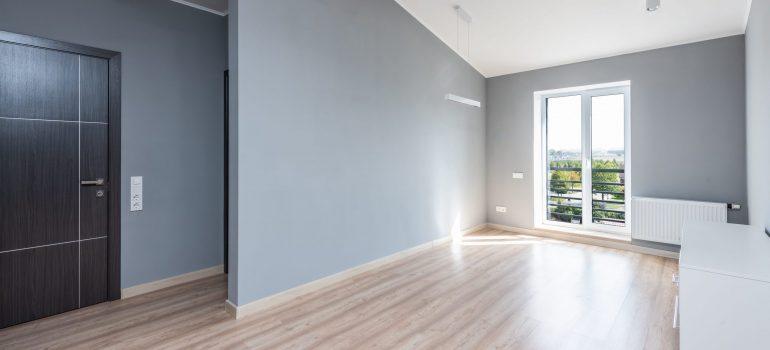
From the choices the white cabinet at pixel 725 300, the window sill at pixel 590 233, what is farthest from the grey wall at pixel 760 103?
the window sill at pixel 590 233

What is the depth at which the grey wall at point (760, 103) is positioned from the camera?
2525 millimetres

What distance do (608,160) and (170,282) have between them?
6.03 metres

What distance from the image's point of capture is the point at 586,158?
551cm

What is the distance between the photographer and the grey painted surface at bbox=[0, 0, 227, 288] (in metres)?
3.11

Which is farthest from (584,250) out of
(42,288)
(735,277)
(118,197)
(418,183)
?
(42,288)

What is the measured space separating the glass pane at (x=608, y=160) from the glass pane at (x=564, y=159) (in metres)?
0.21

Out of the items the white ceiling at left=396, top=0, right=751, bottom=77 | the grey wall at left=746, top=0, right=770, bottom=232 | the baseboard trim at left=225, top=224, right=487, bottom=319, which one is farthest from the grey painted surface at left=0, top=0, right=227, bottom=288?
the grey wall at left=746, top=0, right=770, bottom=232

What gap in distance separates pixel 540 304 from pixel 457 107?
11.1 feet

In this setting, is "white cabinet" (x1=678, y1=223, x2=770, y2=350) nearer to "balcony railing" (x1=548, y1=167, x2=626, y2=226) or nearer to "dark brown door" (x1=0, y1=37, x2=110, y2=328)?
"balcony railing" (x1=548, y1=167, x2=626, y2=226)

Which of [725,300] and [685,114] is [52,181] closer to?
[725,300]

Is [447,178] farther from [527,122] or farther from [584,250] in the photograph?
[584,250]

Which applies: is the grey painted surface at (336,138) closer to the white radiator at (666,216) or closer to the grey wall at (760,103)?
the white radiator at (666,216)

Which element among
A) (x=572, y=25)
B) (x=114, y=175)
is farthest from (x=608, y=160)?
(x=114, y=175)

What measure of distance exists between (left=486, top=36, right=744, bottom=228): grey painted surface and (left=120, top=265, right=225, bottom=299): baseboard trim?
5541 millimetres
